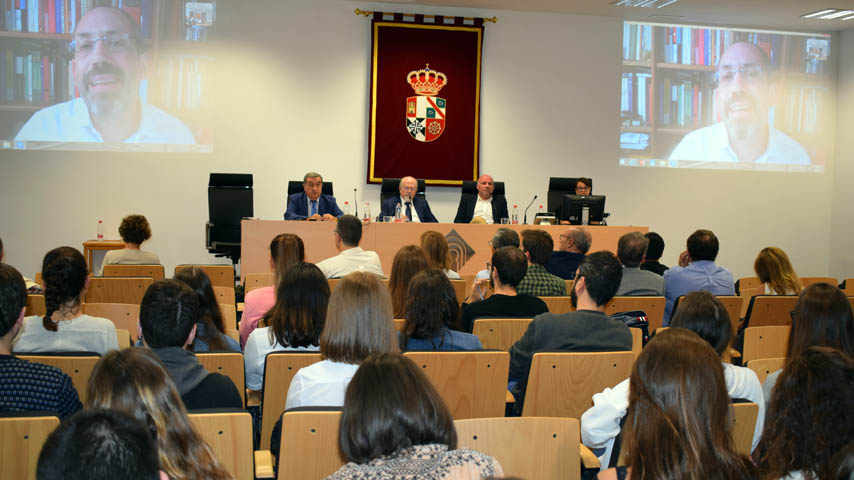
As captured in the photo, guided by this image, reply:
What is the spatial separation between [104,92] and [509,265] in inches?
267

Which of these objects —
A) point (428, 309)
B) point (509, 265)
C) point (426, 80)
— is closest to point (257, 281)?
point (509, 265)

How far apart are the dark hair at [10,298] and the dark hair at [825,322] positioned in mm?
2741

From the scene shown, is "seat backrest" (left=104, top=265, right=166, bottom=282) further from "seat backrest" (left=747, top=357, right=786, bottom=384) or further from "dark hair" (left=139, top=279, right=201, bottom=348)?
"seat backrest" (left=747, top=357, right=786, bottom=384)

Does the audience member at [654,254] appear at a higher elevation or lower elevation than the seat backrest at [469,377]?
higher

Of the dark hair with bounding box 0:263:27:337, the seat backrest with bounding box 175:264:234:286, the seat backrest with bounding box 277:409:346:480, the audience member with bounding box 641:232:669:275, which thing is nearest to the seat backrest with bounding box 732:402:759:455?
the seat backrest with bounding box 277:409:346:480

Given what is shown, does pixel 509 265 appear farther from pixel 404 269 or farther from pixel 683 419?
pixel 683 419

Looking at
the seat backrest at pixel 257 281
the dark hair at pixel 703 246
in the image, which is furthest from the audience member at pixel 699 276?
the seat backrest at pixel 257 281

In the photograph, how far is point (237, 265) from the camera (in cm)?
968

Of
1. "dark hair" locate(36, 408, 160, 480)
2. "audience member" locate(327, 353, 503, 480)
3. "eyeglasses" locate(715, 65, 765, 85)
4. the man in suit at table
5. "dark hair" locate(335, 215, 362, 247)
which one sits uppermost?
"eyeglasses" locate(715, 65, 765, 85)

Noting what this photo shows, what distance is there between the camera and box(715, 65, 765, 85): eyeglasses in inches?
411

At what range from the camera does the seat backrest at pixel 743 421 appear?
221cm

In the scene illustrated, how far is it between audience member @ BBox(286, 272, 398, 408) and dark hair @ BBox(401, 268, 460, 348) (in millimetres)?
548

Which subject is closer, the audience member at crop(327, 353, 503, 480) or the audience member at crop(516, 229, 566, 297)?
the audience member at crop(327, 353, 503, 480)

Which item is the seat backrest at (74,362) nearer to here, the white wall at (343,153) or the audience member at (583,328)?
the audience member at (583,328)
